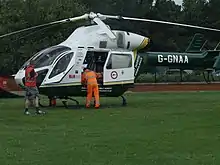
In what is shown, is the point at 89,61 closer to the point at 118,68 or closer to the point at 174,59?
the point at 118,68

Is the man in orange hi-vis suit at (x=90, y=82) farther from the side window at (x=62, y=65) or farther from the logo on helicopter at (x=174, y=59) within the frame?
the logo on helicopter at (x=174, y=59)

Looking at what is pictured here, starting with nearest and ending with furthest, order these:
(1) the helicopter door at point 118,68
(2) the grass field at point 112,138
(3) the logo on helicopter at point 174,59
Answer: (2) the grass field at point 112,138, (1) the helicopter door at point 118,68, (3) the logo on helicopter at point 174,59

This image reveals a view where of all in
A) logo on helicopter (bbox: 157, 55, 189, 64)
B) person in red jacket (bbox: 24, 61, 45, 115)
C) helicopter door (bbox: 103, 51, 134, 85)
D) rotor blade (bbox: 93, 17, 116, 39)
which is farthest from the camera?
logo on helicopter (bbox: 157, 55, 189, 64)

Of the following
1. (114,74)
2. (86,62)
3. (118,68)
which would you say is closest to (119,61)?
(118,68)

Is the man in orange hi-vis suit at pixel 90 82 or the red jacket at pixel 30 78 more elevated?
the red jacket at pixel 30 78

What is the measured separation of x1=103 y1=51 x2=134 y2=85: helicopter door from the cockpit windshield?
1672 mm

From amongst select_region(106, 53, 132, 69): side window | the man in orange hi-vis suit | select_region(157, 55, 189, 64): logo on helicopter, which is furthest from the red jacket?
select_region(157, 55, 189, 64): logo on helicopter

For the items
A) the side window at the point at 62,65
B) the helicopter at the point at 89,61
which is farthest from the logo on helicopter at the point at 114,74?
the side window at the point at 62,65

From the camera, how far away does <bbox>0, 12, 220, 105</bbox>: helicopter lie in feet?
69.7

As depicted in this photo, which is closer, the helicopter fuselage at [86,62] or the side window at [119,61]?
the helicopter fuselage at [86,62]

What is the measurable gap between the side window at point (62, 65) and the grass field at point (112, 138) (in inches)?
90.0

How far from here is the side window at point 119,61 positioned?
2214 centimetres

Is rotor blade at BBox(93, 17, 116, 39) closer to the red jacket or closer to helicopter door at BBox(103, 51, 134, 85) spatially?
helicopter door at BBox(103, 51, 134, 85)

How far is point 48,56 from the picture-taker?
2145cm
